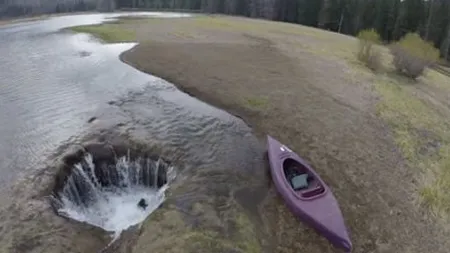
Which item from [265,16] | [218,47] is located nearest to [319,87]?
[218,47]

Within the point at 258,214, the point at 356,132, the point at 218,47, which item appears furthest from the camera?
the point at 218,47

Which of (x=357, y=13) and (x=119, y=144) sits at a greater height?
(x=357, y=13)

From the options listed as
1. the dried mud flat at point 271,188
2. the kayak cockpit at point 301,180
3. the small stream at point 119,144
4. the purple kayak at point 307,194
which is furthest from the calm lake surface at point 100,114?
the kayak cockpit at point 301,180

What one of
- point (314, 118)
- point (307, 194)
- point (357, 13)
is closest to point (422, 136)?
point (314, 118)

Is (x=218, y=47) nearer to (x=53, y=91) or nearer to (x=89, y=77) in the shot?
(x=89, y=77)

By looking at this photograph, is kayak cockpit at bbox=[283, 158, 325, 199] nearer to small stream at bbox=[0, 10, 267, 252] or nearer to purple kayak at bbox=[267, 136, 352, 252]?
purple kayak at bbox=[267, 136, 352, 252]

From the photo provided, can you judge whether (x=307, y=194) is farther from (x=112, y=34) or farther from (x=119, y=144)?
(x=112, y=34)
